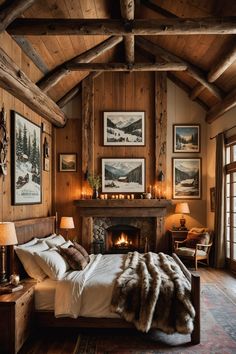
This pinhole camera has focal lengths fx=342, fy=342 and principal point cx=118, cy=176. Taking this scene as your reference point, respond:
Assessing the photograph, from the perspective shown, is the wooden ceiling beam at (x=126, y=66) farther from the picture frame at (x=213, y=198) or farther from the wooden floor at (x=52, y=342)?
the wooden floor at (x=52, y=342)

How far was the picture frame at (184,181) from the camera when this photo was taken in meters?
8.12

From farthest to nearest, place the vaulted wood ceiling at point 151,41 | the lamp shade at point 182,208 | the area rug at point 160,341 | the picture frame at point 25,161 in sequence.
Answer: the lamp shade at point 182,208 < the picture frame at point 25,161 < the vaulted wood ceiling at point 151,41 < the area rug at point 160,341

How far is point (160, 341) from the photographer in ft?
12.0

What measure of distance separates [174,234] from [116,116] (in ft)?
10.0

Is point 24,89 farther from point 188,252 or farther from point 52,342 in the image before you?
point 188,252

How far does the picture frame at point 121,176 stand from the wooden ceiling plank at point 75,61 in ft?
7.72

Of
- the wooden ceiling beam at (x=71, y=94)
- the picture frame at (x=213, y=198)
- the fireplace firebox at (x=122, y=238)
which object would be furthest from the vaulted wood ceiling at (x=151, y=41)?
the fireplace firebox at (x=122, y=238)

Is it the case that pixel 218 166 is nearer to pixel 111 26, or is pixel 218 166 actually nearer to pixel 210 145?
pixel 210 145

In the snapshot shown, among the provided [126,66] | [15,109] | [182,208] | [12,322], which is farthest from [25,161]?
[182,208]

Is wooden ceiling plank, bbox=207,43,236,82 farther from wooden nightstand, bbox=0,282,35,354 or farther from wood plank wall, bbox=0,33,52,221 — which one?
wooden nightstand, bbox=0,282,35,354

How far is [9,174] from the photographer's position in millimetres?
4855

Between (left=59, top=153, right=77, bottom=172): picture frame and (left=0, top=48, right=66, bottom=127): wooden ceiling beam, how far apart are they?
45.0 inches

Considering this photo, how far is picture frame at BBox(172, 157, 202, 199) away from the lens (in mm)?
8117

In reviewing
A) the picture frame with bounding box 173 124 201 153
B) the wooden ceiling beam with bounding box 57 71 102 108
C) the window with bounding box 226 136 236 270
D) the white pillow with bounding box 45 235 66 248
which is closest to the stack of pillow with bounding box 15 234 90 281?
the white pillow with bounding box 45 235 66 248
